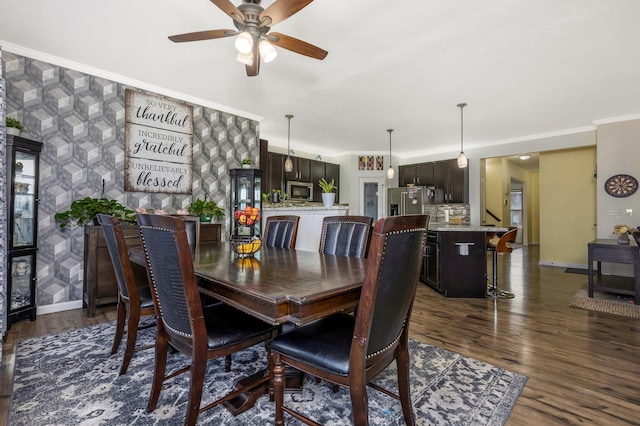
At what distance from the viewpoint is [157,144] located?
3777 millimetres

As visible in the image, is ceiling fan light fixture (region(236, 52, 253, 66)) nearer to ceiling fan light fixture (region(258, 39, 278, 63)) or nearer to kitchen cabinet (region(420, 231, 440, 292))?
ceiling fan light fixture (region(258, 39, 278, 63))

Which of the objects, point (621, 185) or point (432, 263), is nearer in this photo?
point (432, 263)

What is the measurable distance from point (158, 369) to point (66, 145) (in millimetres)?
2892

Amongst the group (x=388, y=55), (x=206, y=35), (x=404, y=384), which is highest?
(x=388, y=55)

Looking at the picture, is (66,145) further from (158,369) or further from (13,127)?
(158,369)

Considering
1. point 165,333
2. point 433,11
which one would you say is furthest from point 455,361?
point 433,11

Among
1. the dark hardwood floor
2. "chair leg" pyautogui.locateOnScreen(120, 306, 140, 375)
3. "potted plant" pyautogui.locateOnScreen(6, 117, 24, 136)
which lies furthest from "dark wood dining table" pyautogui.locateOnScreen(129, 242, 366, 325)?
"potted plant" pyautogui.locateOnScreen(6, 117, 24, 136)

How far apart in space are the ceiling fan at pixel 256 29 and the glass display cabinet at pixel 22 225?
1.85 metres

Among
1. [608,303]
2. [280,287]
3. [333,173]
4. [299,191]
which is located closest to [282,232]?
[280,287]

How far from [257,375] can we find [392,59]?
2.97 m

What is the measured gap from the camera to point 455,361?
2.07 meters

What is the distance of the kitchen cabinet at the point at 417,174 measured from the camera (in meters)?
7.01

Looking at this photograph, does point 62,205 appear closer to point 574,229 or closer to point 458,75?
point 458,75

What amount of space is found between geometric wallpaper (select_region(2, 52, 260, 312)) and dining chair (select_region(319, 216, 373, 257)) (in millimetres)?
2548
